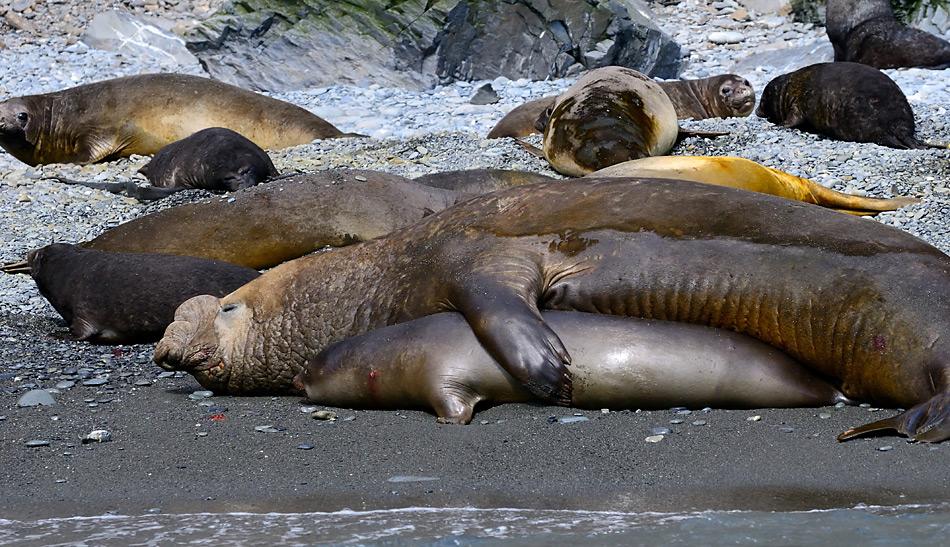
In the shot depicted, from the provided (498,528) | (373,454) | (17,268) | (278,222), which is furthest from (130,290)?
(498,528)

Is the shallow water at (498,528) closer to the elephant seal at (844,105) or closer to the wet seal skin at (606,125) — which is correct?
the wet seal skin at (606,125)

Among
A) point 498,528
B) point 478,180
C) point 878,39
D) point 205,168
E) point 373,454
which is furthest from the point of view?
point 878,39

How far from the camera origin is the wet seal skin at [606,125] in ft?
32.4

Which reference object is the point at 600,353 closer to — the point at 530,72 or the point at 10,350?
the point at 10,350

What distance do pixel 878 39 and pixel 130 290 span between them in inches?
417

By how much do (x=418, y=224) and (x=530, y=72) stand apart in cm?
1056

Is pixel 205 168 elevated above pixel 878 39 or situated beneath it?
situated beneath

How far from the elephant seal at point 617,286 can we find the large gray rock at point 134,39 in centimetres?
1273

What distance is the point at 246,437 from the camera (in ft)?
14.9

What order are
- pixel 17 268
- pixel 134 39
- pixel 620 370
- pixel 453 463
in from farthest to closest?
pixel 134 39, pixel 17 268, pixel 620 370, pixel 453 463

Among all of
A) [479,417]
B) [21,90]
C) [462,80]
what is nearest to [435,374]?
[479,417]

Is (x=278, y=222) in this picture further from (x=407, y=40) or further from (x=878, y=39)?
(x=878, y=39)

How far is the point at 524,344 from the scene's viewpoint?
171 inches

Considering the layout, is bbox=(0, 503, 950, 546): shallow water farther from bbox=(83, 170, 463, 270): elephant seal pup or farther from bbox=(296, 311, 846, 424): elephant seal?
bbox=(83, 170, 463, 270): elephant seal pup
